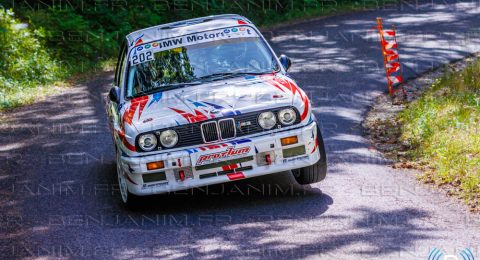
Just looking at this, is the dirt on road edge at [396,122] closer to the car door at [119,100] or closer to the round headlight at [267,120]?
the round headlight at [267,120]

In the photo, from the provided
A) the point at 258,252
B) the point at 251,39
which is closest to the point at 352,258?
the point at 258,252

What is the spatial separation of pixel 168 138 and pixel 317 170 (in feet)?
5.47

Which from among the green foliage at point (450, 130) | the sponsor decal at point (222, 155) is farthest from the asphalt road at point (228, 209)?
the sponsor decal at point (222, 155)

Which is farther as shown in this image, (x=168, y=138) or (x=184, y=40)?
(x=184, y=40)

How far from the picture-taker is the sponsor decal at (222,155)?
8062 millimetres

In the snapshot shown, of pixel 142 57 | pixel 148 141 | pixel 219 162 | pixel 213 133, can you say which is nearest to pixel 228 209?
pixel 219 162

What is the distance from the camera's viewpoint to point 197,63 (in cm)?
932

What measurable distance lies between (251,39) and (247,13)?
17980mm

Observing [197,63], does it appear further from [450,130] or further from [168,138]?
[450,130]

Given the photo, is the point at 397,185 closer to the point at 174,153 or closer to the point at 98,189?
the point at 174,153

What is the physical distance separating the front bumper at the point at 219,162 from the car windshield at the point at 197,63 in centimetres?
121

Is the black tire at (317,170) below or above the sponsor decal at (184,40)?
below

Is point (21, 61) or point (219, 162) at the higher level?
point (219, 162)

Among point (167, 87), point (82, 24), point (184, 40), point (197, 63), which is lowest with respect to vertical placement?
point (82, 24)
